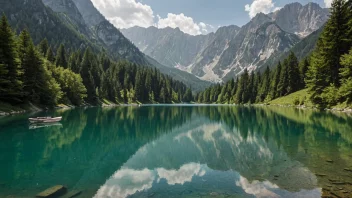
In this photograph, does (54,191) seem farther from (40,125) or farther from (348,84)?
(348,84)

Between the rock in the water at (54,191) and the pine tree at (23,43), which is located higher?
the pine tree at (23,43)

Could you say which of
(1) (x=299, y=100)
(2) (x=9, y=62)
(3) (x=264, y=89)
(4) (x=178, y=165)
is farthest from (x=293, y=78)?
(4) (x=178, y=165)

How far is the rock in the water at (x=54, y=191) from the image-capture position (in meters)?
11.3

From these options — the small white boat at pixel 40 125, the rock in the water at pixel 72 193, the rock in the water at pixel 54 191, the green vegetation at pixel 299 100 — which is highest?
the green vegetation at pixel 299 100

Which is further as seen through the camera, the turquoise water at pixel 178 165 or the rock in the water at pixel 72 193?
the turquoise water at pixel 178 165

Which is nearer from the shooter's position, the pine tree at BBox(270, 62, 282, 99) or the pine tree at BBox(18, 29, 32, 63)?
the pine tree at BBox(18, 29, 32, 63)

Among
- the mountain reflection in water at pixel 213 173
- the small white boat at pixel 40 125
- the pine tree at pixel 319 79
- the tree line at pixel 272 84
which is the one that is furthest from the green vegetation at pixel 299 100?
the small white boat at pixel 40 125

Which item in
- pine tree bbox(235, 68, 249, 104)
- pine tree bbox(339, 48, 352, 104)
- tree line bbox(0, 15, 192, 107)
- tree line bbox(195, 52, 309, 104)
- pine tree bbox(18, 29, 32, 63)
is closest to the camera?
pine tree bbox(339, 48, 352, 104)

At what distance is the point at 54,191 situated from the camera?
38.5 feet

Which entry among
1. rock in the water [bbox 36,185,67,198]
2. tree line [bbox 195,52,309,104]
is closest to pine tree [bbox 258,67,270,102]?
tree line [bbox 195,52,309,104]

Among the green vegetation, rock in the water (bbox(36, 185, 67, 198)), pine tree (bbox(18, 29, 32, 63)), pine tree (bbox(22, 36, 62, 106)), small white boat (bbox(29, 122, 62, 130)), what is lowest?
rock in the water (bbox(36, 185, 67, 198))

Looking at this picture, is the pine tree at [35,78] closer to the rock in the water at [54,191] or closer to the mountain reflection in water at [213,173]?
the mountain reflection in water at [213,173]

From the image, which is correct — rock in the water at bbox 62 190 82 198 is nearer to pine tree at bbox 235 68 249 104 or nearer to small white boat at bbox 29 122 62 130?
small white boat at bbox 29 122 62 130

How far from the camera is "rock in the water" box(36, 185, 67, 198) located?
11312 millimetres
